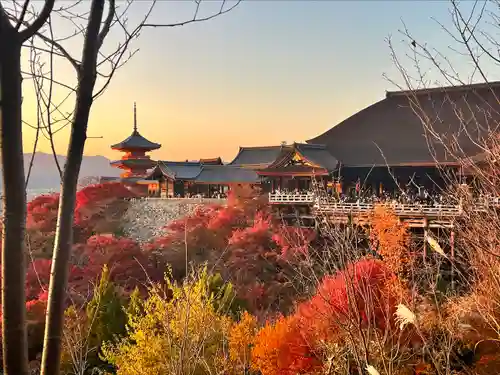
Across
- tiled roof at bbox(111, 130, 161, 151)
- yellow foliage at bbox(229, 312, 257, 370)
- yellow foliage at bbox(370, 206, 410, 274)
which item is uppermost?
tiled roof at bbox(111, 130, 161, 151)

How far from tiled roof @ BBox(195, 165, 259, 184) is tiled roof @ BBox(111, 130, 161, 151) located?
7.84 metres

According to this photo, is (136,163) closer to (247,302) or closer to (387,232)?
(247,302)

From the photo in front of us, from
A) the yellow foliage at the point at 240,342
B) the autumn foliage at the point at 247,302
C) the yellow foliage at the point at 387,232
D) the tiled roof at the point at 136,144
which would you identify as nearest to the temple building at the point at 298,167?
the autumn foliage at the point at 247,302

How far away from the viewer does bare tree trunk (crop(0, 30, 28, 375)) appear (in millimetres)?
1730

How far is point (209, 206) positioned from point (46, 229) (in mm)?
6874

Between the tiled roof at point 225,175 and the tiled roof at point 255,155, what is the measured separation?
1.51 feet

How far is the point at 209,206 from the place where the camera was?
72.2 ft

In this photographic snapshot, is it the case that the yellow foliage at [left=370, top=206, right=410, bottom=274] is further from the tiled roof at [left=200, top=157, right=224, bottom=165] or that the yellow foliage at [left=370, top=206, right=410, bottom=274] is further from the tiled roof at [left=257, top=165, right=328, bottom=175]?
the tiled roof at [left=200, top=157, right=224, bottom=165]

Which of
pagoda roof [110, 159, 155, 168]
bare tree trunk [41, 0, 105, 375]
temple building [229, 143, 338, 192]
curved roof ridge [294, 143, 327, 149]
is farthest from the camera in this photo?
pagoda roof [110, 159, 155, 168]

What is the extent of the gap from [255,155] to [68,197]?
25789 millimetres

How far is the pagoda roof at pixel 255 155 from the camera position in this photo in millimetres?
26775

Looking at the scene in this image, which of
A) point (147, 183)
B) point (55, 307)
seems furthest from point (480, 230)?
point (147, 183)

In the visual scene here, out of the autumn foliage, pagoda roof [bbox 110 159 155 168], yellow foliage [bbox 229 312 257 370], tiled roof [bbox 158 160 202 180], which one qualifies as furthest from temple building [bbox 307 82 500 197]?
pagoda roof [bbox 110 159 155 168]

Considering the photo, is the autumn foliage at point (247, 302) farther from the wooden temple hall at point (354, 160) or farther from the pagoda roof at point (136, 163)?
the pagoda roof at point (136, 163)
